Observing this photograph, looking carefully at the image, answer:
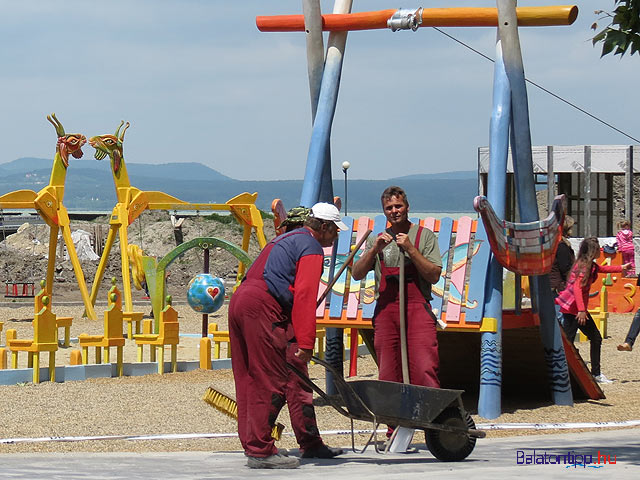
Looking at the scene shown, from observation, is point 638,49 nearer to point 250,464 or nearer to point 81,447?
point 250,464

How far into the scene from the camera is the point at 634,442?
7.37 meters

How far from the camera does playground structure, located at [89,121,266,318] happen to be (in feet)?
68.4

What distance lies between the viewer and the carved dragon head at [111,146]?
72.2 feet

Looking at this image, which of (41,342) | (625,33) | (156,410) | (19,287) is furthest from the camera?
(19,287)

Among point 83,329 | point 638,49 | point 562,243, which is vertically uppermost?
point 638,49

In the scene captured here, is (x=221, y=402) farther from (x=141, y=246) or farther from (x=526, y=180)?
(x=141, y=246)

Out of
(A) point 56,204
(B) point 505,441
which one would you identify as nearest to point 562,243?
(B) point 505,441

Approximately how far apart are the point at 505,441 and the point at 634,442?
830 mm

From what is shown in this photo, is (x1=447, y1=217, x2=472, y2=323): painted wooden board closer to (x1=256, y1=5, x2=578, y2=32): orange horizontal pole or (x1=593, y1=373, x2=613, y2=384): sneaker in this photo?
(x1=256, y1=5, x2=578, y2=32): orange horizontal pole

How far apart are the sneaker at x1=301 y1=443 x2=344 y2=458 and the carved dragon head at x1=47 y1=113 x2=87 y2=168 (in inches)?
631

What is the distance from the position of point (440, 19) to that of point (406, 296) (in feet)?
12.0

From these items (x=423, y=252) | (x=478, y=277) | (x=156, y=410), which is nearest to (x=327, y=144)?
(x=478, y=277)

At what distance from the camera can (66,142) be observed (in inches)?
873

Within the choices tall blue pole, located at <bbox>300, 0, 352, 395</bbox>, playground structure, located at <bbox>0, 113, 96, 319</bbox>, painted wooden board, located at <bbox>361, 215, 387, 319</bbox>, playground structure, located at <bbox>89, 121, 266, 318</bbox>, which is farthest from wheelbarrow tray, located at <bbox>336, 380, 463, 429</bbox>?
playground structure, located at <bbox>0, 113, 96, 319</bbox>
